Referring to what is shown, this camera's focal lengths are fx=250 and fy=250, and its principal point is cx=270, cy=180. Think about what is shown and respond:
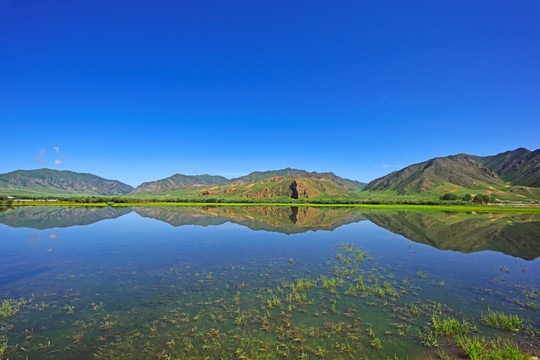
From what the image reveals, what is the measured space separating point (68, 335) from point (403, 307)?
1990 cm

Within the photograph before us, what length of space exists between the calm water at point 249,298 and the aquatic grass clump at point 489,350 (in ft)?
2.10

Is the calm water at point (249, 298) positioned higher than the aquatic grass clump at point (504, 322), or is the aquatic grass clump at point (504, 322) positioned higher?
the aquatic grass clump at point (504, 322)

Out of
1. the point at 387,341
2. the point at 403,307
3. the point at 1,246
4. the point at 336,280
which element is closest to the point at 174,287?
the point at 336,280

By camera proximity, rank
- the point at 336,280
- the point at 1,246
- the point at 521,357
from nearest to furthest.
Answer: the point at 521,357 < the point at 336,280 < the point at 1,246

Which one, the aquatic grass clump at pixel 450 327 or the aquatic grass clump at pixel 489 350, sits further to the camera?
the aquatic grass clump at pixel 450 327

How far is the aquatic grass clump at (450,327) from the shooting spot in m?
13.6

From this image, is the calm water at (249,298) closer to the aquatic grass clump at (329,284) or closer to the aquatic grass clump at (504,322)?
the aquatic grass clump at (329,284)

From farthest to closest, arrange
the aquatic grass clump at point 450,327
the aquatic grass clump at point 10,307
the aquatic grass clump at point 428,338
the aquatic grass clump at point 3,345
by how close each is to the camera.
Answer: the aquatic grass clump at point 10,307, the aquatic grass clump at point 450,327, the aquatic grass clump at point 428,338, the aquatic grass clump at point 3,345

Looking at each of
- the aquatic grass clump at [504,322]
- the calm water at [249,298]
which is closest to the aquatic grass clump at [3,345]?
the calm water at [249,298]

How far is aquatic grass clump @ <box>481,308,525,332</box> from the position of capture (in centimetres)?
1412

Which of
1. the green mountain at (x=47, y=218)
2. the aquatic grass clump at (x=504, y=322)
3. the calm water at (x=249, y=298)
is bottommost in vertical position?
the calm water at (x=249, y=298)

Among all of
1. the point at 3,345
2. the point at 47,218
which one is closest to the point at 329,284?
the point at 3,345

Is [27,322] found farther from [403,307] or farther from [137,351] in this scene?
[403,307]

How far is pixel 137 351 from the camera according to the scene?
11.6 meters
